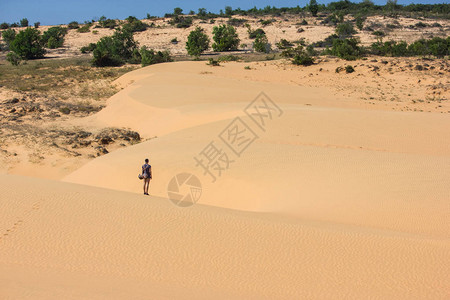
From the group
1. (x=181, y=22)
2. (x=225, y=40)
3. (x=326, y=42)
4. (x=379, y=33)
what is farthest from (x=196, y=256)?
(x=181, y=22)

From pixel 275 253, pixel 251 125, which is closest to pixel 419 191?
pixel 275 253

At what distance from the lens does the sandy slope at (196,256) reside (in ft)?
16.0

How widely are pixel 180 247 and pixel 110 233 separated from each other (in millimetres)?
1180

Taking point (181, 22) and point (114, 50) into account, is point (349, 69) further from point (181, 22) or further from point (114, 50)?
point (181, 22)

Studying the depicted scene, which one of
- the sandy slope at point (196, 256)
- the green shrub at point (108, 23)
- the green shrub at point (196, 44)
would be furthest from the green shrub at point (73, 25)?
the sandy slope at point (196, 256)

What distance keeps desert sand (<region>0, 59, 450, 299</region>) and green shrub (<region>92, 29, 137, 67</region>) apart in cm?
2072

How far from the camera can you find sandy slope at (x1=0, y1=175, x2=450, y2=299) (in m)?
4.89

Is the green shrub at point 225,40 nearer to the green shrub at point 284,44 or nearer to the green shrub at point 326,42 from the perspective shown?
the green shrub at point 284,44

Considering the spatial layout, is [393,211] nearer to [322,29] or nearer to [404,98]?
[404,98]

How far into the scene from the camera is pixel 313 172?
9.60 m

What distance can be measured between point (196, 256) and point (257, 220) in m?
1.56

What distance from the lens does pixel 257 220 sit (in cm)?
695

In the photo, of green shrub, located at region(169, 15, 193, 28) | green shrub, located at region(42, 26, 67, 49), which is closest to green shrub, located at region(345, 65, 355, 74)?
green shrub, located at region(169, 15, 193, 28)

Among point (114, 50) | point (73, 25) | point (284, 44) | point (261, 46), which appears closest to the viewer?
point (114, 50)
